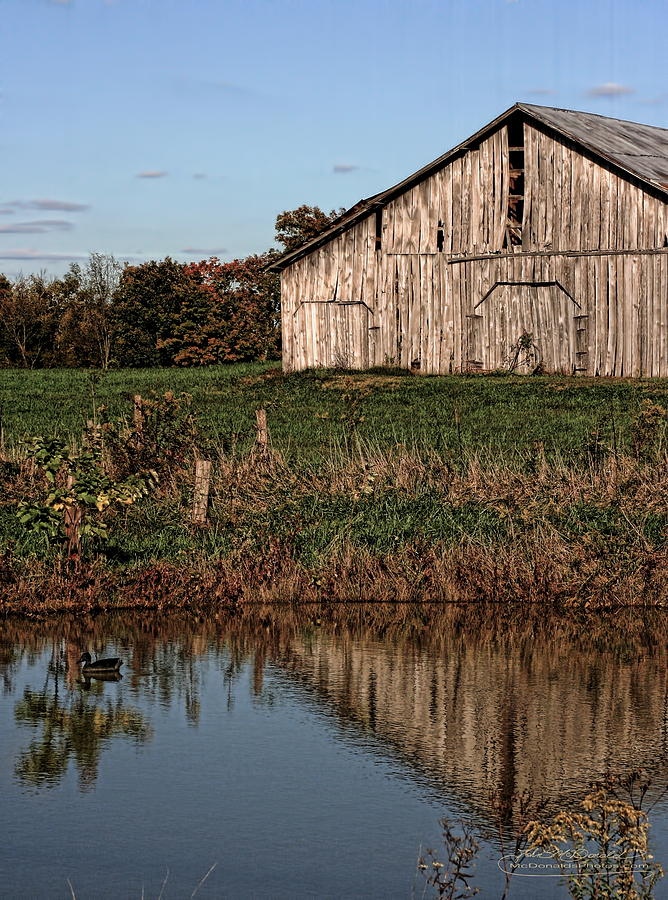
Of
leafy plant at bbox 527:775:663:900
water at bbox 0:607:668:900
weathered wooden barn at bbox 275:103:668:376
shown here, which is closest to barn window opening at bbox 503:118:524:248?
weathered wooden barn at bbox 275:103:668:376

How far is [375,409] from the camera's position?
30062mm

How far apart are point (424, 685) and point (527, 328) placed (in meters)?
28.7

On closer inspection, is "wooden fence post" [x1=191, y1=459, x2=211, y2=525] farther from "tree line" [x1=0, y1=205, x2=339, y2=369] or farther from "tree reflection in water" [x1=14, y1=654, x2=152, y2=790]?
"tree line" [x1=0, y1=205, x2=339, y2=369]

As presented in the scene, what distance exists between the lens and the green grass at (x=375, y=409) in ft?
74.7

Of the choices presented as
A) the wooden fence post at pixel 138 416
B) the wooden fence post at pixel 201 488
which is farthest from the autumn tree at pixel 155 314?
the wooden fence post at pixel 201 488

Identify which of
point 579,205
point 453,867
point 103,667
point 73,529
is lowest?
point 453,867

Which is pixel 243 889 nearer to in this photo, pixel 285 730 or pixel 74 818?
pixel 74 818

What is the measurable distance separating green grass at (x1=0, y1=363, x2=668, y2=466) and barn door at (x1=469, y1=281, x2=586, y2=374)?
4.85 ft

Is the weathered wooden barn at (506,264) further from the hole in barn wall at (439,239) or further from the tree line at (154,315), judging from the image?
the tree line at (154,315)

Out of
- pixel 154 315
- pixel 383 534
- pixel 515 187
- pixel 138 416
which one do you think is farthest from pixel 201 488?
pixel 154 315

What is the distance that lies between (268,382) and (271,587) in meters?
26.1

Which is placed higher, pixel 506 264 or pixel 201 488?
pixel 506 264

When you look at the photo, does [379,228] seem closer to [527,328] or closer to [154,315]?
[527,328]

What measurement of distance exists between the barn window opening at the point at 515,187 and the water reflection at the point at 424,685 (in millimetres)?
26133
